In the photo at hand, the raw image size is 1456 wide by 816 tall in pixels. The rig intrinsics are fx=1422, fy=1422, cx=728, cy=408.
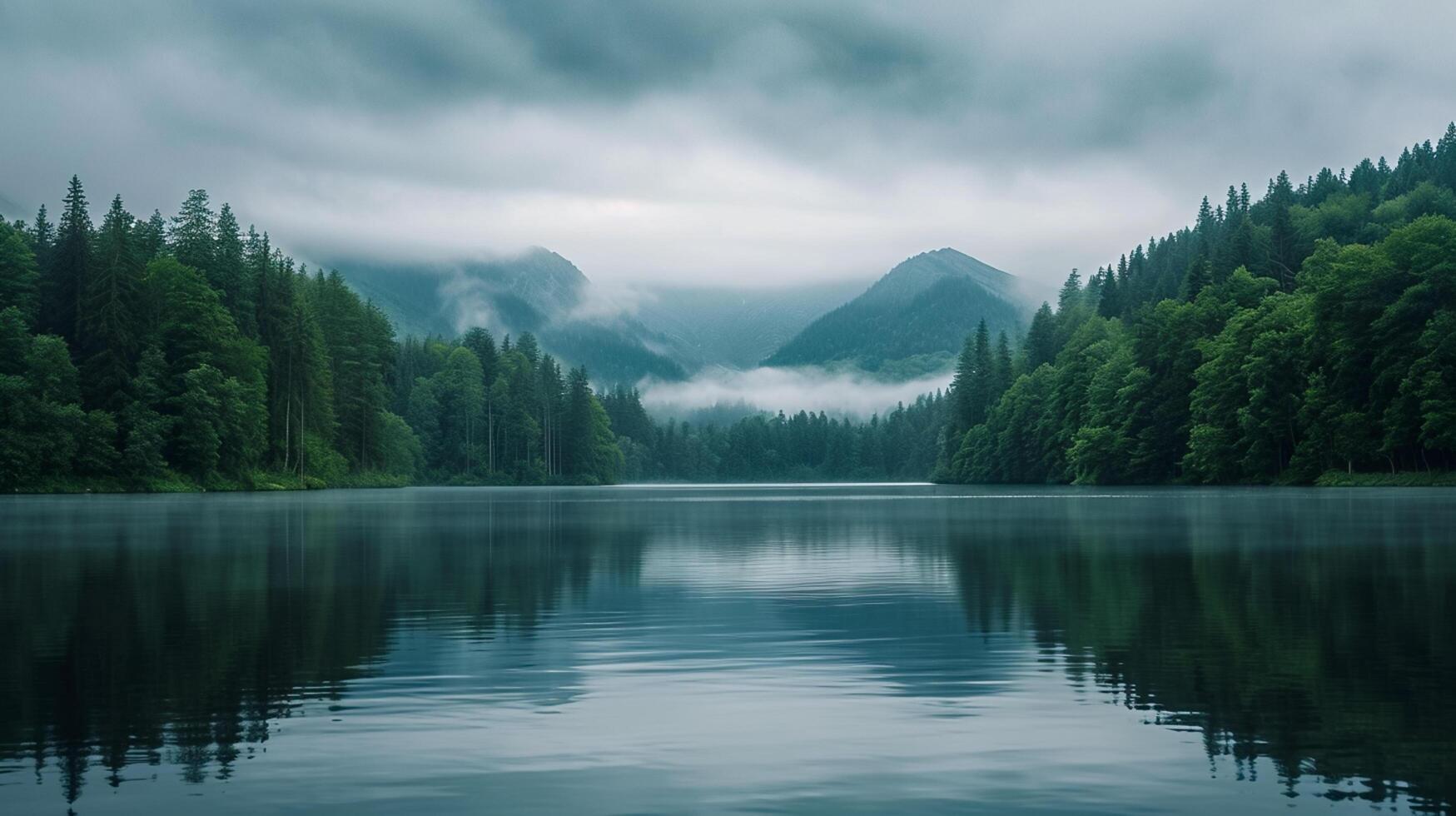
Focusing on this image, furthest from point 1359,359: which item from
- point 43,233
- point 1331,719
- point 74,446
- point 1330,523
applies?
point 43,233

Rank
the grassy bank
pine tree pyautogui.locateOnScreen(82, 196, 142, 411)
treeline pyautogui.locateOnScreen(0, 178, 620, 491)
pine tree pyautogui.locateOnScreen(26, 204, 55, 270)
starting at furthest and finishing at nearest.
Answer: pine tree pyautogui.locateOnScreen(26, 204, 55, 270) < pine tree pyautogui.locateOnScreen(82, 196, 142, 411) < treeline pyautogui.locateOnScreen(0, 178, 620, 491) < the grassy bank

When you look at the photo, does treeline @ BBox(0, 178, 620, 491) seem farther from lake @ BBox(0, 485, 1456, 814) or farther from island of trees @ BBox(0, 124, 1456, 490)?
lake @ BBox(0, 485, 1456, 814)

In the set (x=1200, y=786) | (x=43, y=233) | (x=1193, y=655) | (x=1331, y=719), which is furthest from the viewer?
(x=43, y=233)

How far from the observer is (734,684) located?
16078 mm

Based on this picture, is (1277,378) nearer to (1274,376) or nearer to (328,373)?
(1274,376)

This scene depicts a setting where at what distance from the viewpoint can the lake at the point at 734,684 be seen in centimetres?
1077

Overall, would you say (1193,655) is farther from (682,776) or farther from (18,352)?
(18,352)

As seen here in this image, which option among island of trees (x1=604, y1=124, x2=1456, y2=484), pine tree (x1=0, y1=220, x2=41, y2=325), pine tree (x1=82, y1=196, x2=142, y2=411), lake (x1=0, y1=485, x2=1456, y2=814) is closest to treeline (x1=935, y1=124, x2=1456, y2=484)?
island of trees (x1=604, y1=124, x2=1456, y2=484)

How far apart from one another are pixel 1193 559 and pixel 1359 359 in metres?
87.0

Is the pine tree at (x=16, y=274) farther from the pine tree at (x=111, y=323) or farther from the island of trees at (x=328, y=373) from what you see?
the pine tree at (x=111, y=323)

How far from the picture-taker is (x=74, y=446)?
10594cm

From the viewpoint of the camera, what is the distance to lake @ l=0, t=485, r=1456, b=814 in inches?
424

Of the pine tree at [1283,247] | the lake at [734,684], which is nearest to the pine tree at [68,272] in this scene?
the lake at [734,684]

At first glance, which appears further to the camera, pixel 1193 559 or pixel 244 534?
pixel 244 534
